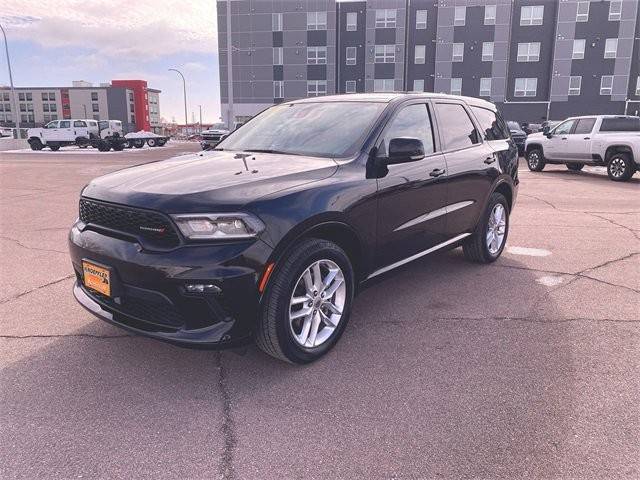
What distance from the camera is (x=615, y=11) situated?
42938 mm

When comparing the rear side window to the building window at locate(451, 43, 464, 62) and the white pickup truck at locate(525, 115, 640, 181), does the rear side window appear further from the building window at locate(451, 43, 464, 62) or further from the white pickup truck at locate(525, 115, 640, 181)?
the building window at locate(451, 43, 464, 62)

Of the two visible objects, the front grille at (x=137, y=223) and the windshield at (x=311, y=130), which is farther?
the windshield at (x=311, y=130)

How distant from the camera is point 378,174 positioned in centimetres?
376

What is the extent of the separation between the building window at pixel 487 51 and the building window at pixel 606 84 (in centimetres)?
948

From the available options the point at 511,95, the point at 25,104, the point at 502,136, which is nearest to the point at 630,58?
the point at 511,95

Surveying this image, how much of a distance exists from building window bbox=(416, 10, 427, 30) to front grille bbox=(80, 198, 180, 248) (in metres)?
48.2

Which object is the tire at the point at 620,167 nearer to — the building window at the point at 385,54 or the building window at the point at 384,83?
the building window at the point at 384,83

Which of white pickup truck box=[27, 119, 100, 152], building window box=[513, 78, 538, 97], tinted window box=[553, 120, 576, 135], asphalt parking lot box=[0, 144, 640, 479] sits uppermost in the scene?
building window box=[513, 78, 538, 97]

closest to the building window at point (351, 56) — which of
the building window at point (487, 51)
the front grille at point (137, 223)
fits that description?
the building window at point (487, 51)

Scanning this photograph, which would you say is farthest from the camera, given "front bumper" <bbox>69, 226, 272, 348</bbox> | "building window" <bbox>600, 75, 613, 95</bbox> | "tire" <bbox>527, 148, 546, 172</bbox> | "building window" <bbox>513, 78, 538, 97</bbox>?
"building window" <bbox>513, 78, 538, 97</bbox>

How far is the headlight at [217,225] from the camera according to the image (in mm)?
2883

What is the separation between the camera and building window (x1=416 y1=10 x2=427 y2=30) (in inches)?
1821

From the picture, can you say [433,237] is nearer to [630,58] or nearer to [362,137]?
[362,137]

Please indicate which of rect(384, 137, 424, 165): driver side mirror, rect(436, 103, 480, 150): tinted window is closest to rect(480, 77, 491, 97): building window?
rect(436, 103, 480, 150): tinted window
